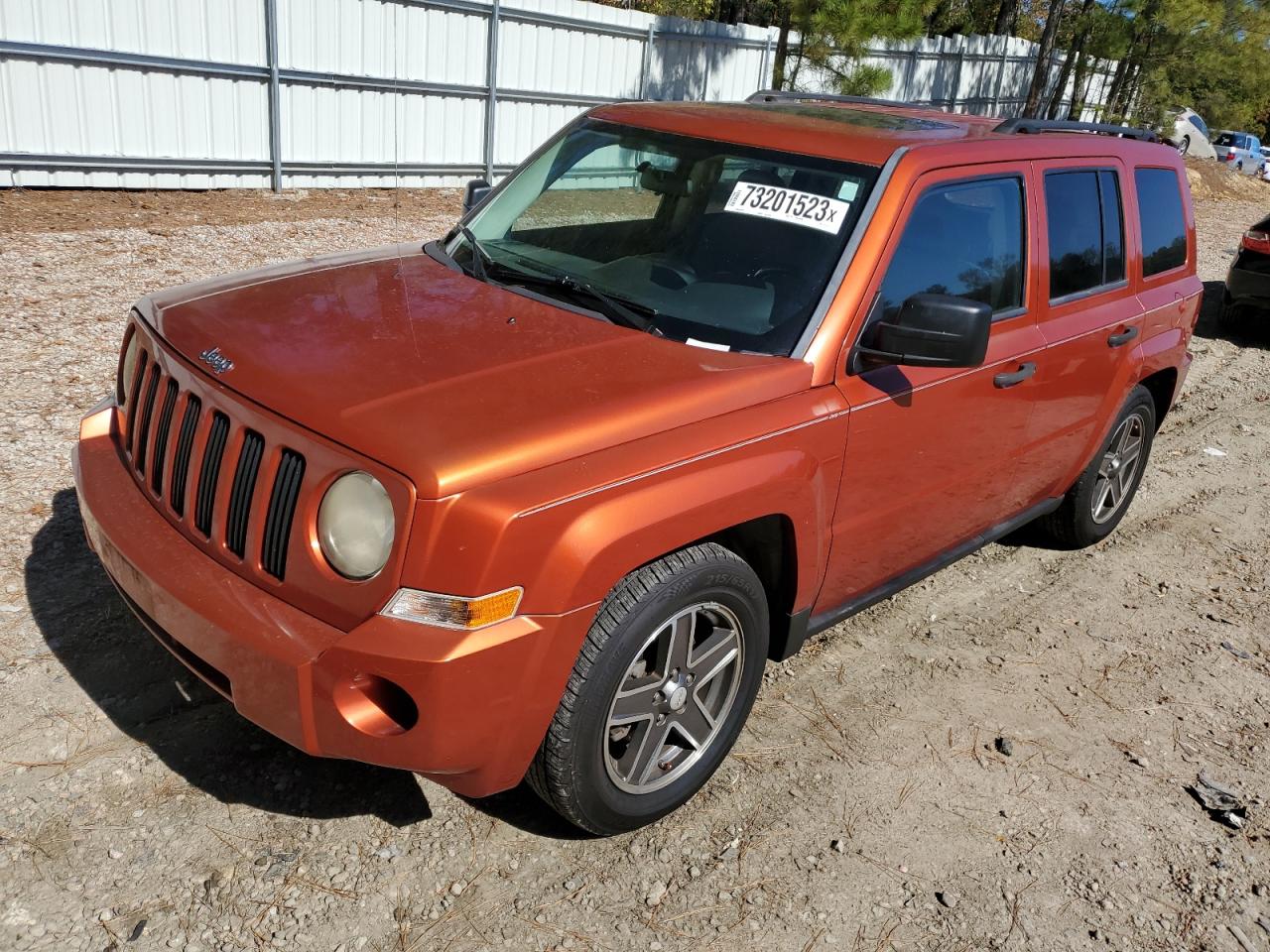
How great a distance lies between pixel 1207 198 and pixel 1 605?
2730 centimetres

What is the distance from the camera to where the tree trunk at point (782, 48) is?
1544cm

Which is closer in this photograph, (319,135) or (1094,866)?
(1094,866)

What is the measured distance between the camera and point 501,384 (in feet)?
9.59

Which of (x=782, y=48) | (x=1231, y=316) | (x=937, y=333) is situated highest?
(x=782, y=48)

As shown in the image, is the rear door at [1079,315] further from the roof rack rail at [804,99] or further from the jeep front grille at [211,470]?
the jeep front grille at [211,470]

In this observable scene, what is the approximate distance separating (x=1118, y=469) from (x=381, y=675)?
4.26 m

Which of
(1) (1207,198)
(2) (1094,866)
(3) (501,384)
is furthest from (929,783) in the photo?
(1) (1207,198)

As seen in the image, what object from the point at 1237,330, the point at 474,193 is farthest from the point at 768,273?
the point at 1237,330

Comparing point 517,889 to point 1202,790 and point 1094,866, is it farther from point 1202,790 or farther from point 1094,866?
point 1202,790

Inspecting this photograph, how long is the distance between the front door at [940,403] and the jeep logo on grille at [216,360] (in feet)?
5.82

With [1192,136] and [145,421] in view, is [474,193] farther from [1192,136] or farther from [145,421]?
[1192,136]

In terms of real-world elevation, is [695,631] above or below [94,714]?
above

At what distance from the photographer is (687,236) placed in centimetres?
372

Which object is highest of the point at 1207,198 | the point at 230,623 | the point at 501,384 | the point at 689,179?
the point at 689,179
